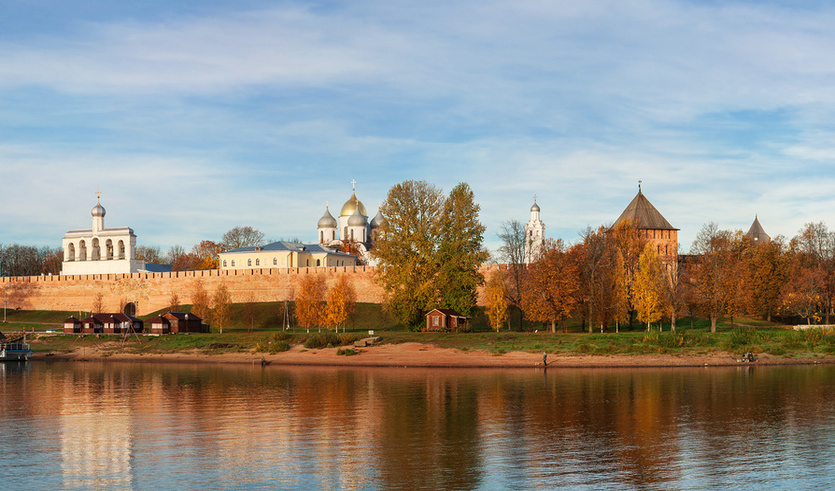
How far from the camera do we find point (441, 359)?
42.0m

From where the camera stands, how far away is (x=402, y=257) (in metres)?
50.6

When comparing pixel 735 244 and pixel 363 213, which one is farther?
pixel 363 213

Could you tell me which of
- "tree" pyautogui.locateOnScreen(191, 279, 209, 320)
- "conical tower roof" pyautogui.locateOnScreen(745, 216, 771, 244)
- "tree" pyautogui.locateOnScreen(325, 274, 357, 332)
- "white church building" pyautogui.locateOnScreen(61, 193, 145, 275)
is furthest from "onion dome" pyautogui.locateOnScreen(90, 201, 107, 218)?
"conical tower roof" pyautogui.locateOnScreen(745, 216, 771, 244)

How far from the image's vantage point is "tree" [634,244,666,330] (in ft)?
161

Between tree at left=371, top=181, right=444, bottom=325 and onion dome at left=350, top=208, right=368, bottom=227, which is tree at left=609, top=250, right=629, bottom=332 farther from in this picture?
onion dome at left=350, top=208, right=368, bottom=227

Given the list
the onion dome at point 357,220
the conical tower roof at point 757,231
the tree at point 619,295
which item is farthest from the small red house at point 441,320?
the conical tower roof at point 757,231

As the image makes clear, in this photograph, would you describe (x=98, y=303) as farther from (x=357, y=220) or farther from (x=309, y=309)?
(x=357, y=220)

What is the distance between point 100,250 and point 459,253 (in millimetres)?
48145

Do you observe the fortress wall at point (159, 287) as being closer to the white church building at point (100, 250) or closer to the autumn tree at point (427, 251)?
the white church building at point (100, 250)

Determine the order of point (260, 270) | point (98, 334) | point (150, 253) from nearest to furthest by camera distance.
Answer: point (98, 334), point (260, 270), point (150, 253)

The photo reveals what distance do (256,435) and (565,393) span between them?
39.3 ft

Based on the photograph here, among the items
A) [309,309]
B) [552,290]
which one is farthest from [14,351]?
[552,290]

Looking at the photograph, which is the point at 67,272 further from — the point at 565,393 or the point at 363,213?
the point at 565,393

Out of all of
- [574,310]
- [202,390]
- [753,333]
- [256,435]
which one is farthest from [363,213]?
[256,435]
